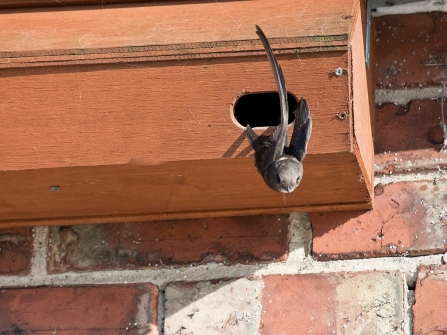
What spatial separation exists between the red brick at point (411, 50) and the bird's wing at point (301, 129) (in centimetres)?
28

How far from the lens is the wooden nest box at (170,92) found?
3.83ft

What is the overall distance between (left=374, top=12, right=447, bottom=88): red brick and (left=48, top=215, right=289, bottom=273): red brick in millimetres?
275

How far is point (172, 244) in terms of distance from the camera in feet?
4.45

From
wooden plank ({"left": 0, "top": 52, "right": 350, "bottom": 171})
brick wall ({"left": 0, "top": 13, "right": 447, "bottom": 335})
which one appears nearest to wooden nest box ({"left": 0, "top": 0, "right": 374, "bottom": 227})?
wooden plank ({"left": 0, "top": 52, "right": 350, "bottom": 171})

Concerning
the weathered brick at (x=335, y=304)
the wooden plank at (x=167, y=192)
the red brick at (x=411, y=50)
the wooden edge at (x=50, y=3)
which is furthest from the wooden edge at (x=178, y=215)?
the wooden edge at (x=50, y=3)

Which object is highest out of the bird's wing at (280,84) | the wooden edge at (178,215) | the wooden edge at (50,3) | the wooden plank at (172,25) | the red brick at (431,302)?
the wooden edge at (50,3)

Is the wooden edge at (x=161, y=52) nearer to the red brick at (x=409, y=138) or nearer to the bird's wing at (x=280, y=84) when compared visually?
the bird's wing at (x=280, y=84)

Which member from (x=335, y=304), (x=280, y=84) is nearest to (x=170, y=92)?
(x=280, y=84)

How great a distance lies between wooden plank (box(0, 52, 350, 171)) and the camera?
117cm

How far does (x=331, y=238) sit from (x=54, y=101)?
431 millimetres

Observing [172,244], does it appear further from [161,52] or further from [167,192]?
[161,52]

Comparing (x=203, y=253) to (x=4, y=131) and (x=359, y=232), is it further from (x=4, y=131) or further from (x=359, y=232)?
(x=4, y=131)

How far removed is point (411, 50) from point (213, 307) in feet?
1.60

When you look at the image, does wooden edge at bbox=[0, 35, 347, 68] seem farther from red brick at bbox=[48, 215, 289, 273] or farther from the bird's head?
red brick at bbox=[48, 215, 289, 273]
